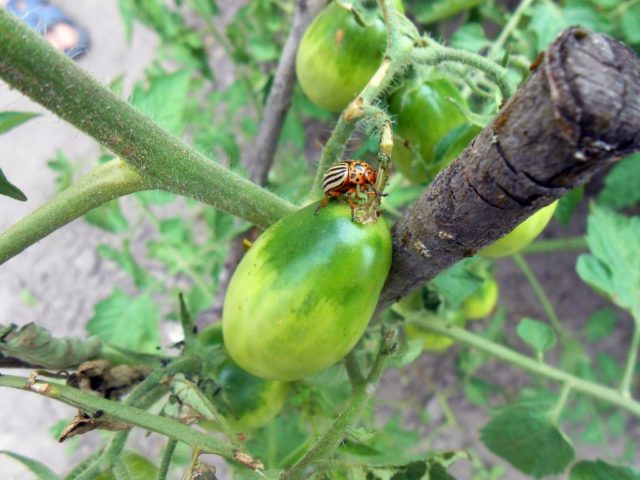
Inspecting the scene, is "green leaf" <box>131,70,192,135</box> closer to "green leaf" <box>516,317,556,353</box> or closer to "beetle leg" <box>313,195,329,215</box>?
"beetle leg" <box>313,195,329,215</box>

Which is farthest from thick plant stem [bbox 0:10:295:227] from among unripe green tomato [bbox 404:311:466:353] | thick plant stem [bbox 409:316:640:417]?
unripe green tomato [bbox 404:311:466:353]

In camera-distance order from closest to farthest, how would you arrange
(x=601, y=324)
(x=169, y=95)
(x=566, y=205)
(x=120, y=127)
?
(x=120, y=127) → (x=566, y=205) → (x=169, y=95) → (x=601, y=324)

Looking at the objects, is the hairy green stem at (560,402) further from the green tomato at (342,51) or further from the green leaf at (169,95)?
the green leaf at (169,95)

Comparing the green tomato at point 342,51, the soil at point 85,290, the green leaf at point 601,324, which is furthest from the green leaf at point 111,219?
the green leaf at point 601,324

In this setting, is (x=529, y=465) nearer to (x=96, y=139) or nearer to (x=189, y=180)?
(x=189, y=180)

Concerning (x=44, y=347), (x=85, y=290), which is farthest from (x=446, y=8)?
(x=85, y=290)

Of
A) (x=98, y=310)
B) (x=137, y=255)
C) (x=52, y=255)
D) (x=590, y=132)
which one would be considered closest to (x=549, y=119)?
(x=590, y=132)

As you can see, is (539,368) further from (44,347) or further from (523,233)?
(44,347)
